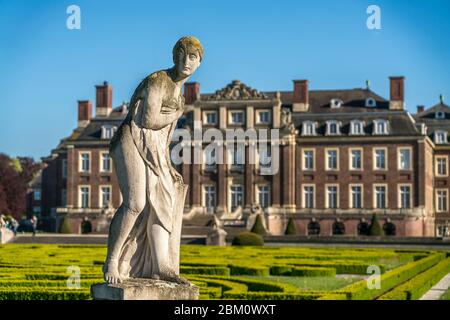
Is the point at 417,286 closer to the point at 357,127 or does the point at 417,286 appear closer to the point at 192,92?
the point at 357,127

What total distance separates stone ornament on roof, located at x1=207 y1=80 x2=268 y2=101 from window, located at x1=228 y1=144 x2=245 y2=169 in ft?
10.1

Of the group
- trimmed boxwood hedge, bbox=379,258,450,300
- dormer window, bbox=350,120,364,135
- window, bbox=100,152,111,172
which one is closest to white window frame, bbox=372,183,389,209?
dormer window, bbox=350,120,364,135

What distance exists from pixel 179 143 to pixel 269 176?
6.25 m

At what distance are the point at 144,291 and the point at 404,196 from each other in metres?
45.0

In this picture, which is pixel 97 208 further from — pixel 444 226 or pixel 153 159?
pixel 153 159

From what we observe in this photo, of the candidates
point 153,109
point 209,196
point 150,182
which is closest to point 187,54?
point 153,109

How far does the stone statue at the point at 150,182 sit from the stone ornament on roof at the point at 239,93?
44570mm

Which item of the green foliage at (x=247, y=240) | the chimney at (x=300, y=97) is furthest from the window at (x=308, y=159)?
the green foliage at (x=247, y=240)

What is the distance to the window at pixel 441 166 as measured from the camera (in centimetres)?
5381

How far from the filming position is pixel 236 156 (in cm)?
5150

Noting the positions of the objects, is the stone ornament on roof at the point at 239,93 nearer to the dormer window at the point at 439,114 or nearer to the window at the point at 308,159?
the window at the point at 308,159

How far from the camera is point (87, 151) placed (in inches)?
2169

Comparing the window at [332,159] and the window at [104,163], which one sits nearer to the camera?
the window at [332,159]
